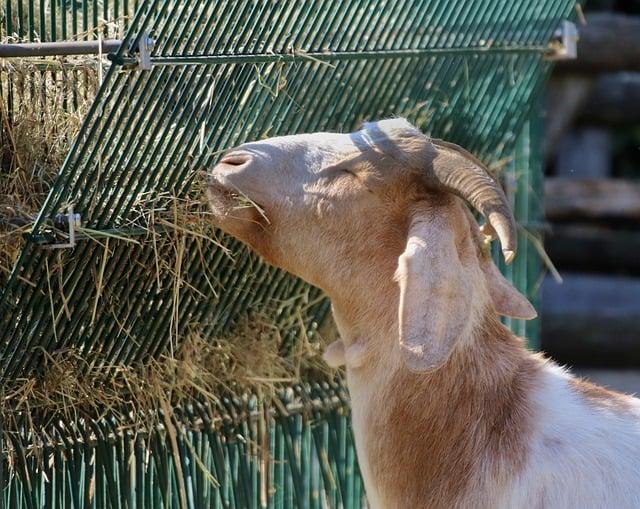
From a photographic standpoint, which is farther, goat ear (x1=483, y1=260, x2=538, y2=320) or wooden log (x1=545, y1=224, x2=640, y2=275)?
wooden log (x1=545, y1=224, x2=640, y2=275)

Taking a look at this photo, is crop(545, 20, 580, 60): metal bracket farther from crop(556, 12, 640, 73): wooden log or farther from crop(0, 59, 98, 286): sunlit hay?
crop(556, 12, 640, 73): wooden log

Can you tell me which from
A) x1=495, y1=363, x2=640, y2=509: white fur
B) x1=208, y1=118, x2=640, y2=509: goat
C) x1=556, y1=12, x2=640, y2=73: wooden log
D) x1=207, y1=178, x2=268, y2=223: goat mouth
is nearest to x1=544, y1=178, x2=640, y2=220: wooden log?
x1=556, y1=12, x2=640, y2=73: wooden log

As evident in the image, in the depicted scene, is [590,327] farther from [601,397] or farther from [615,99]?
[601,397]

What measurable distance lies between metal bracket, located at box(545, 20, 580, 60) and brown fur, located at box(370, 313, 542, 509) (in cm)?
256

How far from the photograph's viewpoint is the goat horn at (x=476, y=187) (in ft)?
14.0

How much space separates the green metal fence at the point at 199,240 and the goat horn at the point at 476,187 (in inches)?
38.0

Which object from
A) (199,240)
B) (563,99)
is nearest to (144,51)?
(199,240)

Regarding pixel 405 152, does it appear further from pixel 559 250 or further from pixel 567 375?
pixel 559 250

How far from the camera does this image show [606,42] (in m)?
11.0

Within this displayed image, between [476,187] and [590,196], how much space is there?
702 cm

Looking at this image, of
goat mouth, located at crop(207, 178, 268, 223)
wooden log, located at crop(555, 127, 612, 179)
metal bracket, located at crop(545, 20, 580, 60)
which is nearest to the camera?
goat mouth, located at crop(207, 178, 268, 223)

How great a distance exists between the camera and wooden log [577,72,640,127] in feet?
37.5

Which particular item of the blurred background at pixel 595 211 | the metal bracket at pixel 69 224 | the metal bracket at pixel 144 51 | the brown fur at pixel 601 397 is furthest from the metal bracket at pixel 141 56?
the blurred background at pixel 595 211

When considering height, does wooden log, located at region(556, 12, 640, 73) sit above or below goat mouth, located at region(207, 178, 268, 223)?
above
